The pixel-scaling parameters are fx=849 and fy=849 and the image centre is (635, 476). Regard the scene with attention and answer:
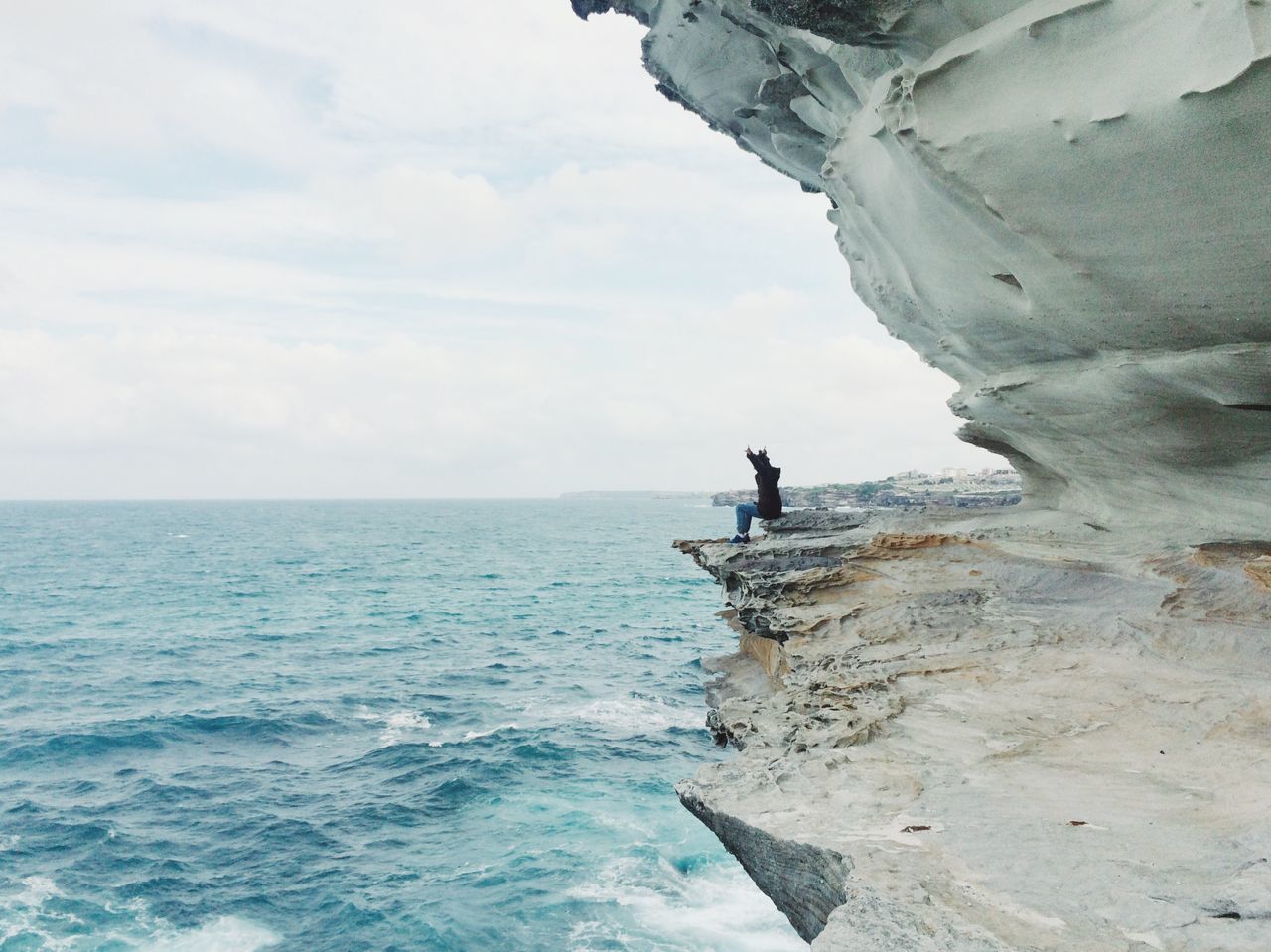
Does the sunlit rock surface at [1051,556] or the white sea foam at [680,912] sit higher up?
the sunlit rock surface at [1051,556]

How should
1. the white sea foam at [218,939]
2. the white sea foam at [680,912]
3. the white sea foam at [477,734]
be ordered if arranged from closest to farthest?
the white sea foam at [218,939], the white sea foam at [680,912], the white sea foam at [477,734]

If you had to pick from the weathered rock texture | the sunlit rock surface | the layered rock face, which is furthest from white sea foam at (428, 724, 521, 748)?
the layered rock face

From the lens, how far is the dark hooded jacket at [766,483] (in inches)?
685

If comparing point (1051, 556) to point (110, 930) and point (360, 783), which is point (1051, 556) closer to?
point (110, 930)

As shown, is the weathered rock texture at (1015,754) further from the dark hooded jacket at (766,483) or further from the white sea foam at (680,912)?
the white sea foam at (680,912)

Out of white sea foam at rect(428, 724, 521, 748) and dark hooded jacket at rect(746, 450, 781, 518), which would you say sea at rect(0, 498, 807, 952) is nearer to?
white sea foam at rect(428, 724, 521, 748)

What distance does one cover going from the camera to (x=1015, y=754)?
6.97m

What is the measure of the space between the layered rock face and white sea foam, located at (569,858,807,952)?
31.2ft

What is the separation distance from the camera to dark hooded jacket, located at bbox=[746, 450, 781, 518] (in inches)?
685

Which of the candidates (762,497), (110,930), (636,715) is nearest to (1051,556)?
(762,497)

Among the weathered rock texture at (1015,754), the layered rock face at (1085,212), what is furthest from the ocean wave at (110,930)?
the layered rock face at (1085,212)

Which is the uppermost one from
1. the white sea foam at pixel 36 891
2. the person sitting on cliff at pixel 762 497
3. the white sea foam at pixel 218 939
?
the person sitting on cliff at pixel 762 497

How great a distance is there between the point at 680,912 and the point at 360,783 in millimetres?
9883

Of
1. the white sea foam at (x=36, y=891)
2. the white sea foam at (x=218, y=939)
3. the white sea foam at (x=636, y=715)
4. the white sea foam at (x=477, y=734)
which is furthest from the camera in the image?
the white sea foam at (x=636, y=715)
